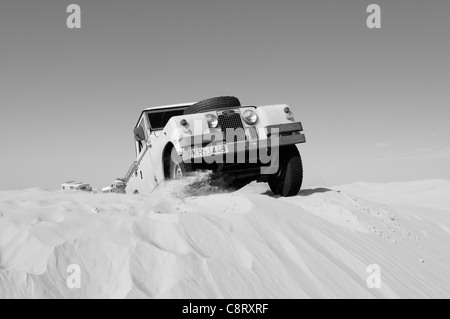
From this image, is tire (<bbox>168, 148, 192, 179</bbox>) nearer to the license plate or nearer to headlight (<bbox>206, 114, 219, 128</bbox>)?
the license plate

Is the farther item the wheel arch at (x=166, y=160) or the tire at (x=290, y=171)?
the wheel arch at (x=166, y=160)

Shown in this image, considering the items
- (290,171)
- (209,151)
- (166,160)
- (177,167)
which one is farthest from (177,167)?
(290,171)

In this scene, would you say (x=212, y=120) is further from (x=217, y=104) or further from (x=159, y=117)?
(x=159, y=117)

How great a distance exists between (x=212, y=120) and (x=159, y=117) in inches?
84.9

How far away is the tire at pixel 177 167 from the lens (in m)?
4.91

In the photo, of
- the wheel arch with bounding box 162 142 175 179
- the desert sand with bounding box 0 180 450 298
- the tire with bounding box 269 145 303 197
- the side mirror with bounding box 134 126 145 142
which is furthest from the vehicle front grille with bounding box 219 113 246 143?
the side mirror with bounding box 134 126 145 142

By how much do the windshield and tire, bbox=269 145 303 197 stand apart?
7.91 feet

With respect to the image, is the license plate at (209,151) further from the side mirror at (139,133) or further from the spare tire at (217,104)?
the side mirror at (139,133)

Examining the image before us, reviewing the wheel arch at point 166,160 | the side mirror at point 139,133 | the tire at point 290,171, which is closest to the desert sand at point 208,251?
the tire at point 290,171

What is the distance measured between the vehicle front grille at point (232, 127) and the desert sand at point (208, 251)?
3.72ft

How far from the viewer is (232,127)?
5.09 metres

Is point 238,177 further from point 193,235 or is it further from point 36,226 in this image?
point 36,226

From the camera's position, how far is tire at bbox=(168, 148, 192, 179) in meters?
4.91

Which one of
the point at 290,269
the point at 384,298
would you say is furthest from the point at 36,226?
the point at 384,298
